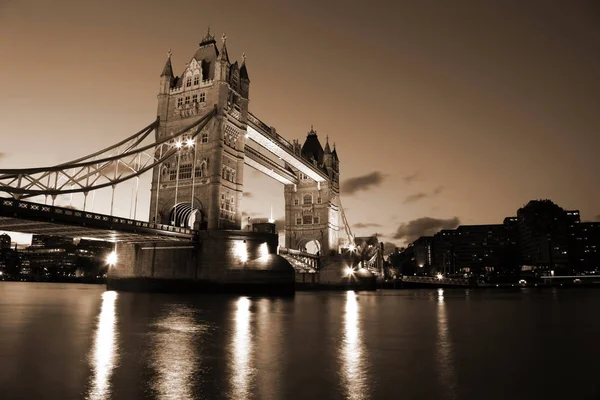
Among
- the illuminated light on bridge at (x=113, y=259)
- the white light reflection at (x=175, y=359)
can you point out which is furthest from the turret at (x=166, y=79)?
the white light reflection at (x=175, y=359)

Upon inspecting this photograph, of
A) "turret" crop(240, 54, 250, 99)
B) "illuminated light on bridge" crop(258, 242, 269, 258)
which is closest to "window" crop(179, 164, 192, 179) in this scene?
"turret" crop(240, 54, 250, 99)

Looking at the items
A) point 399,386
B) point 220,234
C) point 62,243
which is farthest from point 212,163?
point 62,243

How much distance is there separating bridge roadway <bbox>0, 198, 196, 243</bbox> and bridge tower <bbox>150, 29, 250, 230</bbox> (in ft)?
19.1

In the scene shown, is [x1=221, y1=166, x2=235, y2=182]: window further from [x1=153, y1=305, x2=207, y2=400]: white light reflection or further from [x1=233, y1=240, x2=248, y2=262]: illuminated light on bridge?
[x1=153, y1=305, x2=207, y2=400]: white light reflection

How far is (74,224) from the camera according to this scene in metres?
31.3

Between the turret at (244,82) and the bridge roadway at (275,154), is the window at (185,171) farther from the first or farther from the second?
the turret at (244,82)

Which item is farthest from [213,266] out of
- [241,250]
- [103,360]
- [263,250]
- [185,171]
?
[103,360]

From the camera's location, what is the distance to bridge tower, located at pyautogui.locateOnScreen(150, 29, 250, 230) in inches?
1813

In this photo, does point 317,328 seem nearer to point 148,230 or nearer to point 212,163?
point 148,230

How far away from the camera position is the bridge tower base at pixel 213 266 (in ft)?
133

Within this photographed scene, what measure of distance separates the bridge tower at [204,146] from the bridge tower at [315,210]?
30.6 metres

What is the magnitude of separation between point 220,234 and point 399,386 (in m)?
36.0

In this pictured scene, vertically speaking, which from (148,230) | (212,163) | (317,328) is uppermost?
(212,163)

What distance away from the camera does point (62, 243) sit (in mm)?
148375
